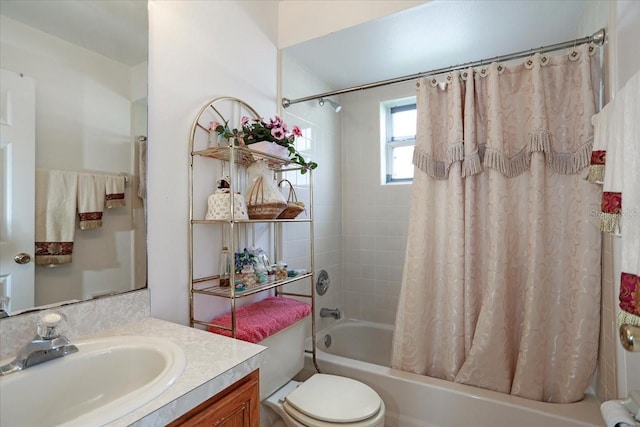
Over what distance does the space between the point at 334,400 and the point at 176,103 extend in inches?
55.2

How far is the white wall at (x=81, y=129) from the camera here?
3.01 ft

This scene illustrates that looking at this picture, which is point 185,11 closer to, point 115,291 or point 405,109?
point 115,291

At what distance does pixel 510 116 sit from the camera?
157 centimetres

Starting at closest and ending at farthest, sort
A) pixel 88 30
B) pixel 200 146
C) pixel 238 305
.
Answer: pixel 88 30, pixel 200 146, pixel 238 305

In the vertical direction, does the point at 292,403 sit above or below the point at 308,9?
below

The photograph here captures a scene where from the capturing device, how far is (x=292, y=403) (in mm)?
1301

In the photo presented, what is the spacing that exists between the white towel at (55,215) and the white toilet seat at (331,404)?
1005 millimetres

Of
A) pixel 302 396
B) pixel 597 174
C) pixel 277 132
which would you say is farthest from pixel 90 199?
pixel 597 174

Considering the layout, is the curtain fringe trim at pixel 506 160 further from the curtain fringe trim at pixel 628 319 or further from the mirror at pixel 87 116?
the mirror at pixel 87 116

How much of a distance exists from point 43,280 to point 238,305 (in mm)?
803

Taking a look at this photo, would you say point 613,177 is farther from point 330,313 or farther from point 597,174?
point 330,313

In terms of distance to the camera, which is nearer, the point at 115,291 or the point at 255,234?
the point at 115,291

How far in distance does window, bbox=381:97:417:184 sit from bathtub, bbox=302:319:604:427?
58.4 inches

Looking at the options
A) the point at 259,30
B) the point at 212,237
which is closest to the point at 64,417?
the point at 212,237
